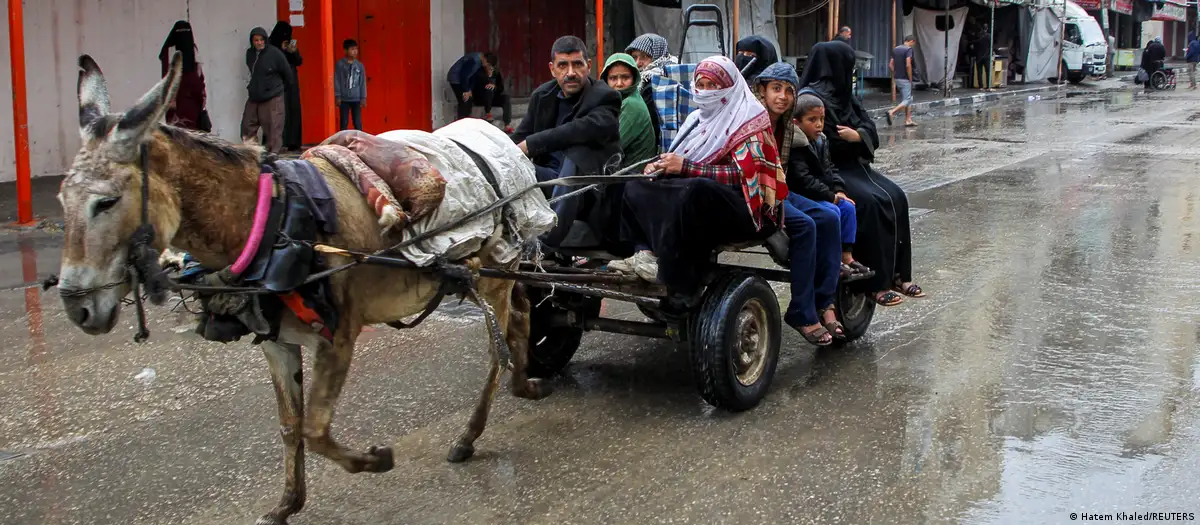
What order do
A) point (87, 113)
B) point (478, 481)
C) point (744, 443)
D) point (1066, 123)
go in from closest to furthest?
point (87, 113) < point (478, 481) < point (744, 443) < point (1066, 123)

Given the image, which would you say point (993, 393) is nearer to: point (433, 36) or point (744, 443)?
point (744, 443)

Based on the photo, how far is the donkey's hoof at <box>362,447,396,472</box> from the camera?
411cm

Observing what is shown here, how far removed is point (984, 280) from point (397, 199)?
5159 millimetres

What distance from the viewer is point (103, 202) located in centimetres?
316

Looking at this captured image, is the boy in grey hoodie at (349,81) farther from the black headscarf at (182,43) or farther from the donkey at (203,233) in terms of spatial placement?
the donkey at (203,233)

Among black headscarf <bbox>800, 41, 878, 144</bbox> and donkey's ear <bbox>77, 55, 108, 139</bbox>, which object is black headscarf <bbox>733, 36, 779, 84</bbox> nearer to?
black headscarf <bbox>800, 41, 878, 144</bbox>

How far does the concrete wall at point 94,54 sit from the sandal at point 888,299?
9.53 metres

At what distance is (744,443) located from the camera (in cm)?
473

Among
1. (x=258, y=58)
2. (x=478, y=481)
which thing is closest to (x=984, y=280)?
(x=478, y=481)

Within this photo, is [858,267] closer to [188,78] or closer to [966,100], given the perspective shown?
[188,78]

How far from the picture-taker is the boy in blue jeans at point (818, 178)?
590cm

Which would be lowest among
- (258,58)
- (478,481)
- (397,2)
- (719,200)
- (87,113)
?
(478,481)

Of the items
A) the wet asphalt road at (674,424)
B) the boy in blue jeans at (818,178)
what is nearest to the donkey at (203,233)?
the wet asphalt road at (674,424)

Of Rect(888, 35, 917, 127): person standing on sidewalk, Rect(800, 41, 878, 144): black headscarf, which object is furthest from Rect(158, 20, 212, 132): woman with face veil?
Rect(888, 35, 917, 127): person standing on sidewalk
